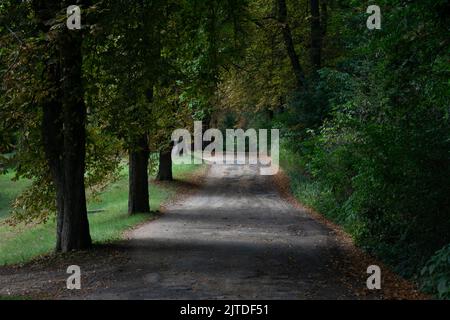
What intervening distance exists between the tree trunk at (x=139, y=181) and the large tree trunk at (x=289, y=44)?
1051 centimetres

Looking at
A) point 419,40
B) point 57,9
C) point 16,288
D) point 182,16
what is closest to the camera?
point 16,288

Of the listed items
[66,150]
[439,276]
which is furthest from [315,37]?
[439,276]

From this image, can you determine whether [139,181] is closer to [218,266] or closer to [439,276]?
[218,266]

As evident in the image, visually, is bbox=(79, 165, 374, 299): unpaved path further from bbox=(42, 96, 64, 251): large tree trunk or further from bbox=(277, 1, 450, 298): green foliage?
bbox=(42, 96, 64, 251): large tree trunk

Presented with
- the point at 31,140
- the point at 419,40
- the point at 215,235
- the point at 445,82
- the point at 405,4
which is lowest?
the point at 215,235

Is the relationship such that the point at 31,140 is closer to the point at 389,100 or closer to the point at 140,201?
the point at 140,201

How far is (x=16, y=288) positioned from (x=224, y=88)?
2325 cm

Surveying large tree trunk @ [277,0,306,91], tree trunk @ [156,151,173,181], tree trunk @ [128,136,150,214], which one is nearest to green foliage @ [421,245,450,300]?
tree trunk @ [128,136,150,214]

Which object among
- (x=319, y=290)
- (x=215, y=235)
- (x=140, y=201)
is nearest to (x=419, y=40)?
(x=319, y=290)

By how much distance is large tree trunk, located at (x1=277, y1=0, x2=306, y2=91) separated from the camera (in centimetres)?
2961

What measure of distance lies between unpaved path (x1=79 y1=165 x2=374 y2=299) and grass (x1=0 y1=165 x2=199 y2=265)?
1.05 metres

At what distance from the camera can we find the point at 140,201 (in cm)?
2242

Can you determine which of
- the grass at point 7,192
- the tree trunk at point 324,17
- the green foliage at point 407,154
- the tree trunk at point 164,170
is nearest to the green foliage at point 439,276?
the green foliage at point 407,154

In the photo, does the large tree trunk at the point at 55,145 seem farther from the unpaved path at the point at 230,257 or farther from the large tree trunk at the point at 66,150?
the unpaved path at the point at 230,257
